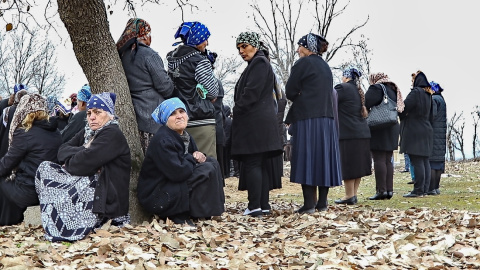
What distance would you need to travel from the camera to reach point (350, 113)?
9.53 m

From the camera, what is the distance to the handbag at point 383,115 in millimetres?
9969

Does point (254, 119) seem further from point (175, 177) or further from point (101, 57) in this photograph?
point (101, 57)

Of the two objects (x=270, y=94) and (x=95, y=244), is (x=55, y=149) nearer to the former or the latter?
(x=95, y=244)

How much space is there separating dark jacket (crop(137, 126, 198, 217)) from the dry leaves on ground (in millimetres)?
209

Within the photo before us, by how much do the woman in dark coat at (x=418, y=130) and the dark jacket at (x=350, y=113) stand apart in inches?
68.1

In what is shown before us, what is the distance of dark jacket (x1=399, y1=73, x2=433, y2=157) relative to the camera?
10938 mm

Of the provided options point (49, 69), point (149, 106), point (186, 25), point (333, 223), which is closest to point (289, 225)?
point (333, 223)

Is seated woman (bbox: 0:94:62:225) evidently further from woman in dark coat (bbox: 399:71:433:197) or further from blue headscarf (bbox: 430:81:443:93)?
blue headscarf (bbox: 430:81:443:93)

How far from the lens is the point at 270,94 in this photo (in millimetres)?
7766

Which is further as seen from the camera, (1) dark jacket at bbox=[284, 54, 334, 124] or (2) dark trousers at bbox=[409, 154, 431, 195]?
(2) dark trousers at bbox=[409, 154, 431, 195]

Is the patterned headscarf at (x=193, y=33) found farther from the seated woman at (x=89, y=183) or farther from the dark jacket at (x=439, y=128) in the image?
the dark jacket at (x=439, y=128)

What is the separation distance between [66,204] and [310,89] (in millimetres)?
3333

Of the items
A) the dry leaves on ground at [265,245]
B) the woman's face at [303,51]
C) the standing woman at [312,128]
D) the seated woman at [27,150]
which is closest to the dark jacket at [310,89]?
the standing woman at [312,128]

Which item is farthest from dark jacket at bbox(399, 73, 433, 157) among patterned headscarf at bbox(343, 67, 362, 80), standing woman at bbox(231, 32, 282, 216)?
standing woman at bbox(231, 32, 282, 216)
